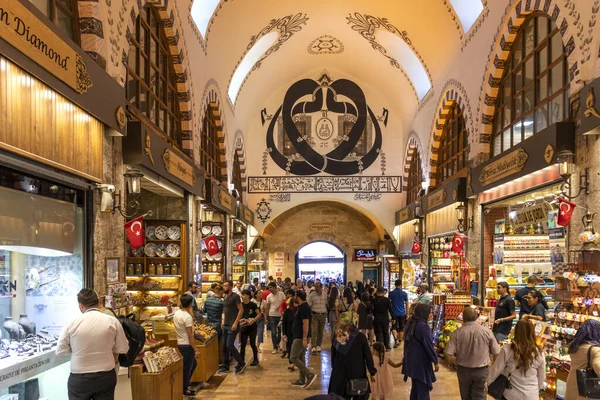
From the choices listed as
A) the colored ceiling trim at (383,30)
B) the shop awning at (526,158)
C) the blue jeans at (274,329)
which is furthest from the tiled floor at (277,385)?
the colored ceiling trim at (383,30)

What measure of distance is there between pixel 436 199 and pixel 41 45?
974 cm

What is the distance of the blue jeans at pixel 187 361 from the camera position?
636cm

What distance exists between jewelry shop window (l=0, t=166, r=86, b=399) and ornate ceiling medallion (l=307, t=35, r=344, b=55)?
11943mm

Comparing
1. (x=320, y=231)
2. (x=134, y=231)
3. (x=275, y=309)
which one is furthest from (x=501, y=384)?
(x=320, y=231)

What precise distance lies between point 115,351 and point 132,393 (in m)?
1.33

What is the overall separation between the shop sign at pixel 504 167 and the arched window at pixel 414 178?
710 centimetres

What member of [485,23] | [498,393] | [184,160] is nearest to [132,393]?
[498,393]

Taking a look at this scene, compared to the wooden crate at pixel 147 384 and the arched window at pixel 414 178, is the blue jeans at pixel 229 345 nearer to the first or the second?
the wooden crate at pixel 147 384

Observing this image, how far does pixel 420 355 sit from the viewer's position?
5.12 metres

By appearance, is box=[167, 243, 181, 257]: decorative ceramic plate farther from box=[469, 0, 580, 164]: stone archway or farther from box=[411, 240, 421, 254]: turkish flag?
box=[411, 240, 421, 254]: turkish flag

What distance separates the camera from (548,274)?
916 cm

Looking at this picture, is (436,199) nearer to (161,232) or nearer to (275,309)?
(275,309)

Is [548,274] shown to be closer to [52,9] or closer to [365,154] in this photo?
[52,9]

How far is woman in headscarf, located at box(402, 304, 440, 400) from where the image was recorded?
5102 mm
